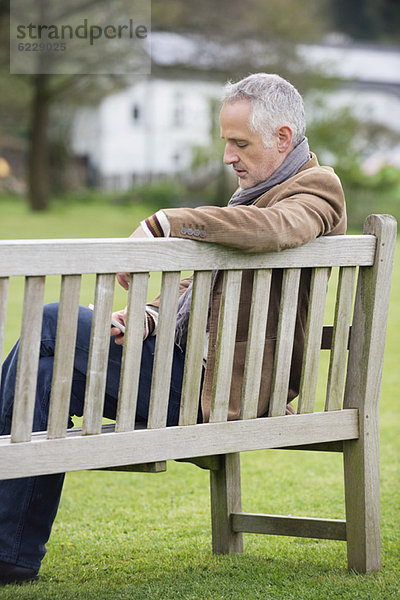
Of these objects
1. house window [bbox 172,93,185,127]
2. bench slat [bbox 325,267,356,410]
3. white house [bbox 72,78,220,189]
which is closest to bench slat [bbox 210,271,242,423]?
bench slat [bbox 325,267,356,410]

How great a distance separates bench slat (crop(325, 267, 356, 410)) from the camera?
100 inches

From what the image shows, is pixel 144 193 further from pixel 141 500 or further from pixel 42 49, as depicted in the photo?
pixel 141 500

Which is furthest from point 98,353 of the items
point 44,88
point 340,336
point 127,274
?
point 44,88

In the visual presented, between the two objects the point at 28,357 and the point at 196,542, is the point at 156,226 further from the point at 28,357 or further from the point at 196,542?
the point at 196,542

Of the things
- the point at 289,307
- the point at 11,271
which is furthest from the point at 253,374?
the point at 11,271

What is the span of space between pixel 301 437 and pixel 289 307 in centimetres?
37

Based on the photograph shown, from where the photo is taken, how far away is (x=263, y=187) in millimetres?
2584

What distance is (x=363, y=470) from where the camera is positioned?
2629 mm

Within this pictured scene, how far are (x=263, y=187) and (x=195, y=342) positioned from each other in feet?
1.68

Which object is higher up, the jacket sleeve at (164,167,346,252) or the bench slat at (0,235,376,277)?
the jacket sleeve at (164,167,346,252)

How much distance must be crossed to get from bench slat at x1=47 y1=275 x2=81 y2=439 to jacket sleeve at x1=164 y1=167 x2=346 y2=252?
29 centimetres

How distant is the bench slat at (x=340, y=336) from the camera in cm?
255

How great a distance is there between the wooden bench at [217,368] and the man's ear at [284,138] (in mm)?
298

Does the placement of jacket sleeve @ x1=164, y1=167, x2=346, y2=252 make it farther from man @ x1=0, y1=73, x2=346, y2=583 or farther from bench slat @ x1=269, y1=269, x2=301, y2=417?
bench slat @ x1=269, y1=269, x2=301, y2=417
